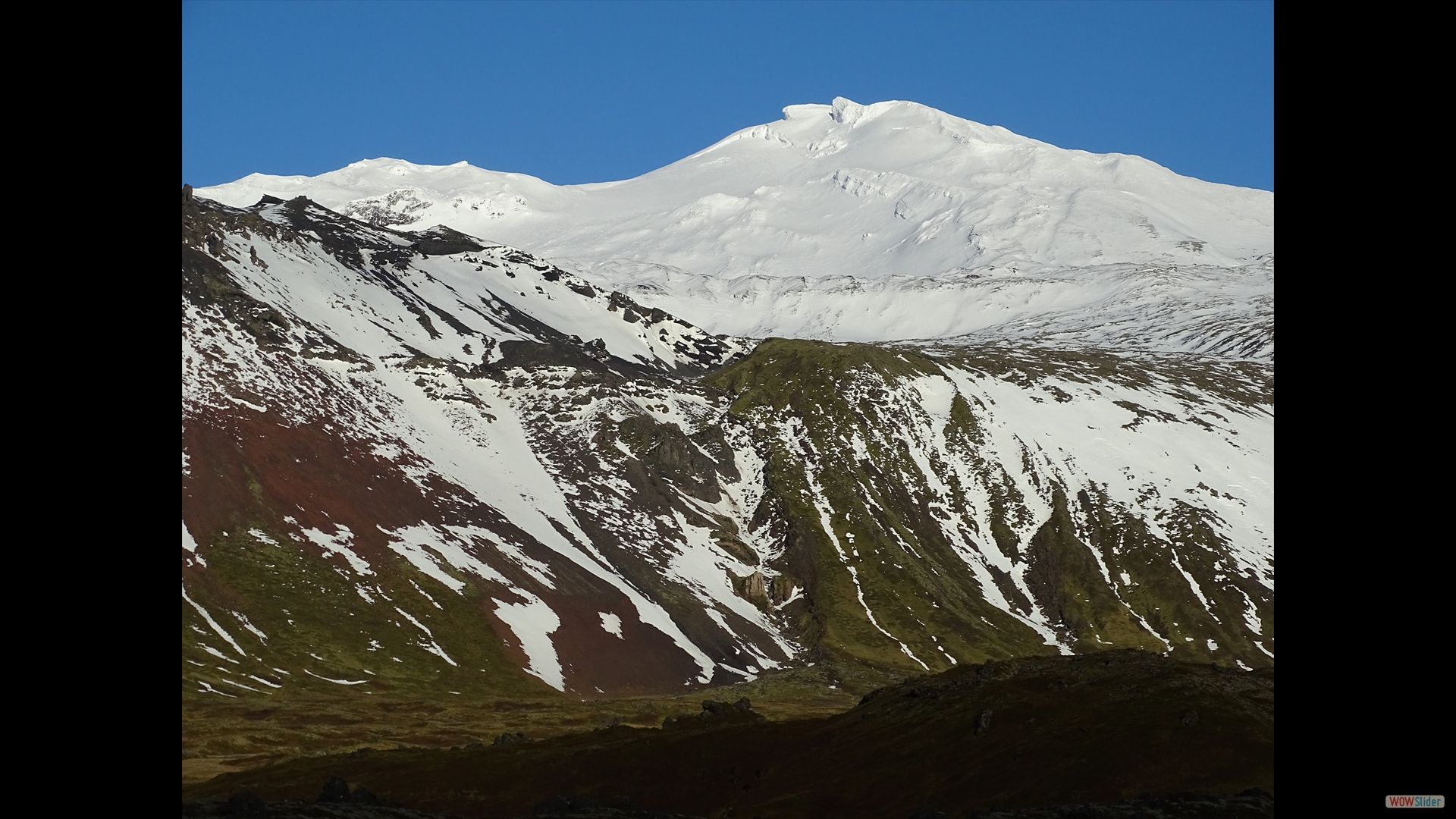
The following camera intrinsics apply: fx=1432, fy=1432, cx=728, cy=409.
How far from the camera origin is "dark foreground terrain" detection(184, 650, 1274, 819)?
67.2 metres

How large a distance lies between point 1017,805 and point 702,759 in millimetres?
26836

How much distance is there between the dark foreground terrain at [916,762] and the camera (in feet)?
221

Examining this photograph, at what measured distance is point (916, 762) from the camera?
265 ft

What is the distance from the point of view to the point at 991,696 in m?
88.4
